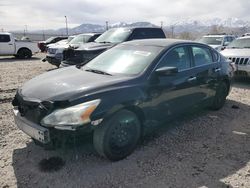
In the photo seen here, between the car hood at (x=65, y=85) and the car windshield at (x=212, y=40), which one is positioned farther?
the car windshield at (x=212, y=40)

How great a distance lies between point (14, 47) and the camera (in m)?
18.9

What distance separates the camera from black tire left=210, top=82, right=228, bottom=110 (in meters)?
6.12

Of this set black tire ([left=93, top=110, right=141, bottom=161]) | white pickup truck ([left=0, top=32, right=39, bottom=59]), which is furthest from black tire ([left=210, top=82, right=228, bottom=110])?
white pickup truck ([left=0, top=32, right=39, bottom=59])

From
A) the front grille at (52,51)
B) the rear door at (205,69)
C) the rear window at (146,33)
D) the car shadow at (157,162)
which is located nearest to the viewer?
the car shadow at (157,162)

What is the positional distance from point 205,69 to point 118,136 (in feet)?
8.09

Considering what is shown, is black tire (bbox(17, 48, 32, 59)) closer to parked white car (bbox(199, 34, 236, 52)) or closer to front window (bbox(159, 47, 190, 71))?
parked white car (bbox(199, 34, 236, 52))

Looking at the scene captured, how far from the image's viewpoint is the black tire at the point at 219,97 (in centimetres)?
612

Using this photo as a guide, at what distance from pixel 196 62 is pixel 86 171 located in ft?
9.31

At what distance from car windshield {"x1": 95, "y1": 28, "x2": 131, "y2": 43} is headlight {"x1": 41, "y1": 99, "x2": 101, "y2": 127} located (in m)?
6.68

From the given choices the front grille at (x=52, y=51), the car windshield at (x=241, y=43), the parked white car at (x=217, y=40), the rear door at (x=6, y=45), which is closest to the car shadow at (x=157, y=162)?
the car windshield at (x=241, y=43)

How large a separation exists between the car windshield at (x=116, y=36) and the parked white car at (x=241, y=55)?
3.48 metres

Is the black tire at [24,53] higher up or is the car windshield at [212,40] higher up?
the car windshield at [212,40]

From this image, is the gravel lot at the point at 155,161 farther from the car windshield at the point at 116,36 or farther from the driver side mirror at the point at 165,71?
the car windshield at the point at 116,36

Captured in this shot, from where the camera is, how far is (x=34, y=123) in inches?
145
